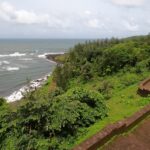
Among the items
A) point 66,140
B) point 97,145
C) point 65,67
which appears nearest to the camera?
point 97,145

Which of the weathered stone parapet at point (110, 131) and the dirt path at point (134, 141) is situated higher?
the weathered stone parapet at point (110, 131)

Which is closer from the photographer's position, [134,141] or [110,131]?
[110,131]

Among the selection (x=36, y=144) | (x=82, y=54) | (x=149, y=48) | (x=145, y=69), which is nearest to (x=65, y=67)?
(x=82, y=54)

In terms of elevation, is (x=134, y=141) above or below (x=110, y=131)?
below

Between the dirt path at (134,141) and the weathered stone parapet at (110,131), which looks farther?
the dirt path at (134,141)

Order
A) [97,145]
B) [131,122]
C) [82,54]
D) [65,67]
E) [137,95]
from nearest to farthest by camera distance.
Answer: [97,145], [131,122], [137,95], [65,67], [82,54]

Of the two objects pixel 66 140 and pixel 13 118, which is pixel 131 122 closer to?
pixel 66 140

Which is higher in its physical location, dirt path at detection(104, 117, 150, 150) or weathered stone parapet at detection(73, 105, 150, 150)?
weathered stone parapet at detection(73, 105, 150, 150)

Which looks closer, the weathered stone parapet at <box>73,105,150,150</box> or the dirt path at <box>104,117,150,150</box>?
the weathered stone parapet at <box>73,105,150,150</box>
